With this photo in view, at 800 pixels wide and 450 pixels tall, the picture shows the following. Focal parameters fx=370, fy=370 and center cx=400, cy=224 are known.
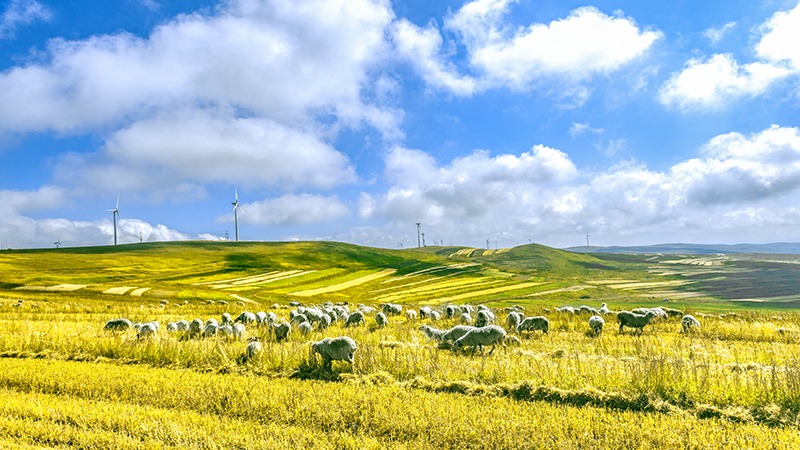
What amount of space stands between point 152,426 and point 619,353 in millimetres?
13061

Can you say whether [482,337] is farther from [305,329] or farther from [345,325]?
Answer: [345,325]

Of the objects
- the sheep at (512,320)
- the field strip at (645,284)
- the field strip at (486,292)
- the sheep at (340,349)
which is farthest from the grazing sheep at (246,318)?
the field strip at (645,284)

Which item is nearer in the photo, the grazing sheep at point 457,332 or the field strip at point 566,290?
the grazing sheep at point 457,332

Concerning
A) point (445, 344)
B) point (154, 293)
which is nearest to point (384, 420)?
point (445, 344)

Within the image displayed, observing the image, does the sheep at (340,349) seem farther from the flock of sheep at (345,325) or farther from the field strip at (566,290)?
the field strip at (566,290)

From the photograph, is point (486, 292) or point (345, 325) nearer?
point (345, 325)

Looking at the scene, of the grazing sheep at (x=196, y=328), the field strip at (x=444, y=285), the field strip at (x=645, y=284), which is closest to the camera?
the grazing sheep at (x=196, y=328)

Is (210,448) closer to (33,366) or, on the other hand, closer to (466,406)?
(466,406)

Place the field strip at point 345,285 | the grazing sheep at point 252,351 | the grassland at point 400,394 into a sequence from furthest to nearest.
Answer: the field strip at point 345,285 → the grazing sheep at point 252,351 → the grassland at point 400,394

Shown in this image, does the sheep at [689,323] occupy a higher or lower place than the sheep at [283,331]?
lower

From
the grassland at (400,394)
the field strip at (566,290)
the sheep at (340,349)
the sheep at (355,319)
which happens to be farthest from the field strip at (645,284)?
the sheep at (340,349)

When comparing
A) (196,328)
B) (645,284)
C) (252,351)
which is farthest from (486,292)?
(252,351)

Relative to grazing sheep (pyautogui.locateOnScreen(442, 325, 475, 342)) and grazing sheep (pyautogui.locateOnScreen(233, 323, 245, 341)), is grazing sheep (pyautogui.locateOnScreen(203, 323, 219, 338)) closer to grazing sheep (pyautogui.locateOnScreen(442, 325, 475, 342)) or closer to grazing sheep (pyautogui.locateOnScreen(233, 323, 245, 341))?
grazing sheep (pyautogui.locateOnScreen(233, 323, 245, 341))

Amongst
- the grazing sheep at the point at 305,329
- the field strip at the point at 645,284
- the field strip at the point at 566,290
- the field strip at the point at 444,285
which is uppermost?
the grazing sheep at the point at 305,329
